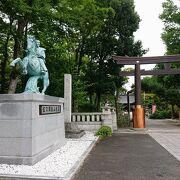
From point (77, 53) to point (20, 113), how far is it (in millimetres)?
19087

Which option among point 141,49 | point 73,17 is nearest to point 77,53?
point 141,49

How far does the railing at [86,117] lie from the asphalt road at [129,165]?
775 centimetres

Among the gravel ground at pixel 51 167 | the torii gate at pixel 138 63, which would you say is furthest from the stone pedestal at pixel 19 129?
the torii gate at pixel 138 63

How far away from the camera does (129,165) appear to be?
28.5 ft

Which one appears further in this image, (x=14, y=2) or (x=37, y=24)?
(x=37, y=24)

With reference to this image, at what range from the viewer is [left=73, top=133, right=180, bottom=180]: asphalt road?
735cm

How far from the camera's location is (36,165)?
8328 millimetres

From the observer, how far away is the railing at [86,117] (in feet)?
64.9

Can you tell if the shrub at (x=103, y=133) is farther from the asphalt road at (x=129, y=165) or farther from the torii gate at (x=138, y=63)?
the asphalt road at (x=129, y=165)

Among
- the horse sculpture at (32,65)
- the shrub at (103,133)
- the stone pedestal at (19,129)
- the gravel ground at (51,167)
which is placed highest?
the horse sculpture at (32,65)

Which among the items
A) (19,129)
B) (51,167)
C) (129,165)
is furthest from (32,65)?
(129,165)

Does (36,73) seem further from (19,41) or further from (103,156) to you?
(19,41)

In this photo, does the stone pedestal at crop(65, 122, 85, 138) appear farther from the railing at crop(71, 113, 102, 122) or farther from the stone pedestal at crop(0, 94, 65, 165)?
the stone pedestal at crop(0, 94, 65, 165)

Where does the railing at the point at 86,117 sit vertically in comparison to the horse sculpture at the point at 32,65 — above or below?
below
